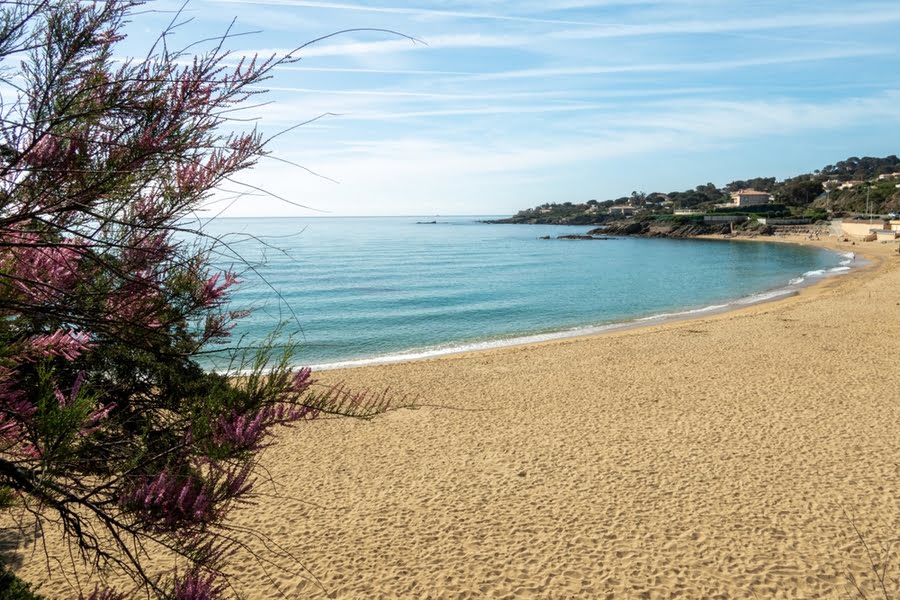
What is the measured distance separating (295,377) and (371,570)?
4.43 m

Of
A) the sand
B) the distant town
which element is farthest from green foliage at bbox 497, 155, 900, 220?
the sand

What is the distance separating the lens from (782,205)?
11275 centimetres

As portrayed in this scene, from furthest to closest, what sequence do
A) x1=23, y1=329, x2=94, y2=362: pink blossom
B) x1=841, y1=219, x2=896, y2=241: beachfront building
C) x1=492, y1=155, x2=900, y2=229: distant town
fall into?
x1=492, y1=155, x2=900, y2=229: distant town < x1=841, y1=219, x2=896, y2=241: beachfront building < x1=23, y1=329, x2=94, y2=362: pink blossom

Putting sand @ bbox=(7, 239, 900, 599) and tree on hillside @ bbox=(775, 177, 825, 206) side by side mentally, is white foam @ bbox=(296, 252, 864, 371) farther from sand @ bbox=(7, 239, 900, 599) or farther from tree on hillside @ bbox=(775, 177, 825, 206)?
tree on hillside @ bbox=(775, 177, 825, 206)

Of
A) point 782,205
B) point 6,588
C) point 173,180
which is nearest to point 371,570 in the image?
point 6,588

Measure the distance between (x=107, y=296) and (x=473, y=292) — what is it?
32111mm

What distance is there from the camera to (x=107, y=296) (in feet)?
9.16

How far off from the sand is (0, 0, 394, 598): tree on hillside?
2.02 feet

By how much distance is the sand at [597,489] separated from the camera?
650cm

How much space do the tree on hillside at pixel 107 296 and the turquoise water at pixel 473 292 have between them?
5735mm

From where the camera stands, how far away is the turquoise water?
901 inches

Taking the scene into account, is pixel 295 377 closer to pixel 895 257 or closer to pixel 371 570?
pixel 371 570

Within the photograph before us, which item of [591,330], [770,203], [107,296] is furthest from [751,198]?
[107,296]

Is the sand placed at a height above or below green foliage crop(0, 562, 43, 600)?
below
